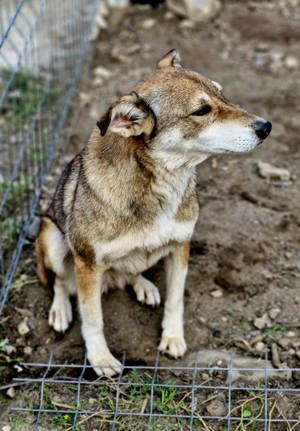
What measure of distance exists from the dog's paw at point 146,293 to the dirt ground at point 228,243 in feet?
0.24

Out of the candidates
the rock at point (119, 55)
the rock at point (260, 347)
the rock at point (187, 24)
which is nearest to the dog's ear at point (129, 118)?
the rock at point (260, 347)

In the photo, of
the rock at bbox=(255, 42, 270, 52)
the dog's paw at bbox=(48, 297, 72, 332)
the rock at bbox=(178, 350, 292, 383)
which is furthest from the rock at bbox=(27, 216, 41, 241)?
the rock at bbox=(255, 42, 270, 52)

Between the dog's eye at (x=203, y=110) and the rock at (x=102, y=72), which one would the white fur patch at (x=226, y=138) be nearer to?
the dog's eye at (x=203, y=110)

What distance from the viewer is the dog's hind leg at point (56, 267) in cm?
536

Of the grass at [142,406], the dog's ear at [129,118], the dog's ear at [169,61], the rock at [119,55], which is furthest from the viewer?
the rock at [119,55]

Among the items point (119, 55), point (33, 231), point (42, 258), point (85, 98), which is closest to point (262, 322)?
point (42, 258)

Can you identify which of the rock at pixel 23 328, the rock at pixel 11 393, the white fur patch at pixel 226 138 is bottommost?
the rock at pixel 23 328

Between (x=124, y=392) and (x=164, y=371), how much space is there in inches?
13.9

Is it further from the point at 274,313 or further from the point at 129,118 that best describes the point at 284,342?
the point at 129,118

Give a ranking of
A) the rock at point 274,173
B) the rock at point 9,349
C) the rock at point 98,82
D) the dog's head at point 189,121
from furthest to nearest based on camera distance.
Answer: the rock at point 98,82 < the rock at point 274,173 < the rock at point 9,349 < the dog's head at point 189,121

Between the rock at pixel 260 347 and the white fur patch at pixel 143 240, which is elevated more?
the white fur patch at pixel 143 240

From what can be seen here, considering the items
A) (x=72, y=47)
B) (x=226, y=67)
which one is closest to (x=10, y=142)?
(x=72, y=47)

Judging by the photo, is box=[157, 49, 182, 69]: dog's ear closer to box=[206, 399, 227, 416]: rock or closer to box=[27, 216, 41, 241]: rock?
box=[27, 216, 41, 241]: rock

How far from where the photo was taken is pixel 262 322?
532cm
